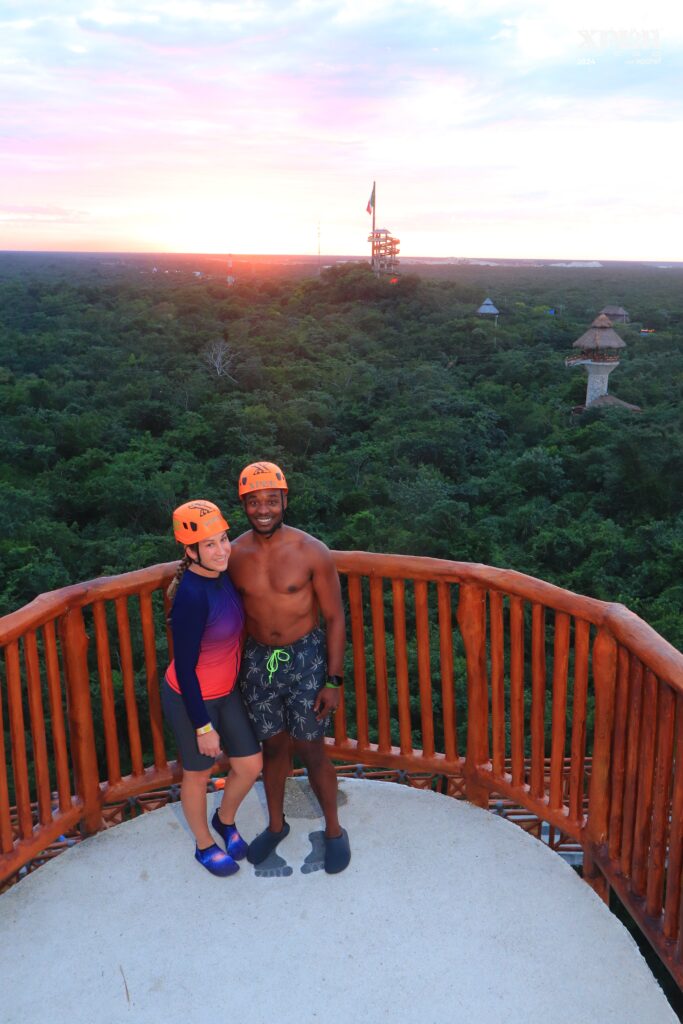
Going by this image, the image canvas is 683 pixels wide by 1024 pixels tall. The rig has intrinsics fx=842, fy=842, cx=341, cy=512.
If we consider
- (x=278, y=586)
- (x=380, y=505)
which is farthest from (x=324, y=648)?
(x=380, y=505)

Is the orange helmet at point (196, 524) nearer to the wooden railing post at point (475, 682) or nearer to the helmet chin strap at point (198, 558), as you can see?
the helmet chin strap at point (198, 558)

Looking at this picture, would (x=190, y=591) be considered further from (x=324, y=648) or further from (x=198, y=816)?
(x=198, y=816)

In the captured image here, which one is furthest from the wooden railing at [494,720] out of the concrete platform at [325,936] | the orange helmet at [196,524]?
the orange helmet at [196,524]

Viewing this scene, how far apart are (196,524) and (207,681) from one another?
547mm

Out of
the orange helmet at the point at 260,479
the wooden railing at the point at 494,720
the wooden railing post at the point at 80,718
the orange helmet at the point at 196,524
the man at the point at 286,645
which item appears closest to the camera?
the wooden railing at the point at 494,720

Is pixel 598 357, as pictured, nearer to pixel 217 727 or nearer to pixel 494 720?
pixel 494 720

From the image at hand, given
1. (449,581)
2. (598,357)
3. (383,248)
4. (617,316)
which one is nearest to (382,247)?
(383,248)

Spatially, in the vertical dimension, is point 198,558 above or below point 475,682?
above

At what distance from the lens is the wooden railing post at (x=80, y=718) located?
3.01 meters

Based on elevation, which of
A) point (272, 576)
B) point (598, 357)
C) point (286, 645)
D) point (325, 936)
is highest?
point (272, 576)

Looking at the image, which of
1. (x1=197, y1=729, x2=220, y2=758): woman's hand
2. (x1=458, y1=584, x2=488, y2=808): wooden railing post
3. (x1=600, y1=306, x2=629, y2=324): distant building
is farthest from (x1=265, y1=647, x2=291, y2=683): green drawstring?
(x1=600, y1=306, x2=629, y2=324): distant building

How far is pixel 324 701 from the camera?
2895 millimetres

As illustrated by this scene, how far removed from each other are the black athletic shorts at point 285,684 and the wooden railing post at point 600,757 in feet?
3.02

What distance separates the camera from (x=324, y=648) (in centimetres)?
295
